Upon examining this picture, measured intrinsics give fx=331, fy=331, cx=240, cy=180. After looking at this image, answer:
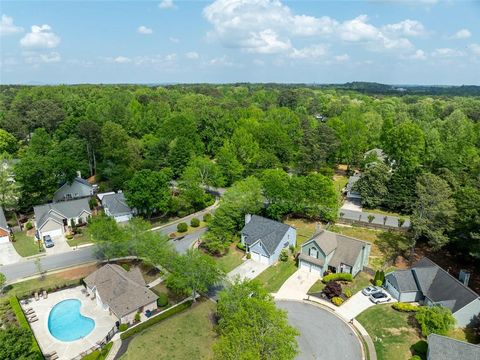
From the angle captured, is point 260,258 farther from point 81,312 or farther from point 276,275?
point 81,312

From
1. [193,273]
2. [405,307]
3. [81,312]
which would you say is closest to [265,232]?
[193,273]

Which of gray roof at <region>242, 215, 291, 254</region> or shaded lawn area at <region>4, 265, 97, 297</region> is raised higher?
gray roof at <region>242, 215, 291, 254</region>

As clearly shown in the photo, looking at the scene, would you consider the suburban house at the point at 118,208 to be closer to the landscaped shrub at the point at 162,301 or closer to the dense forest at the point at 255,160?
the dense forest at the point at 255,160

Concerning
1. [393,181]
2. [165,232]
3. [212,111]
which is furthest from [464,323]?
[212,111]

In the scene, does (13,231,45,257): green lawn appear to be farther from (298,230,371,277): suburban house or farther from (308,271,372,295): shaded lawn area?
(308,271,372,295): shaded lawn area

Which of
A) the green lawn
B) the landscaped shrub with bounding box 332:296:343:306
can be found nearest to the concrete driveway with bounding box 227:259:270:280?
the landscaped shrub with bounding box 332:296:343:306

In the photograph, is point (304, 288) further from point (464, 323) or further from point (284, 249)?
point (464, 323)

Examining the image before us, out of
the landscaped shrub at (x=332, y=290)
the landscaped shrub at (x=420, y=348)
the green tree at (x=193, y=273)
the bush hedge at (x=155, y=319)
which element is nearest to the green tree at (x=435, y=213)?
the landscaped shrub at (x=332, y=290)
